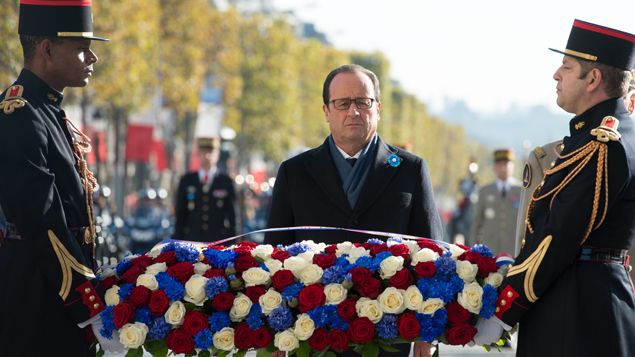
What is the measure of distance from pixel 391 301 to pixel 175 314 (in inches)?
40.0

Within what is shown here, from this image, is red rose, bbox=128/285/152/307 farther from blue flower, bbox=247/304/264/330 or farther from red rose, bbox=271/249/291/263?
red rose, bbox=271/249/291/263

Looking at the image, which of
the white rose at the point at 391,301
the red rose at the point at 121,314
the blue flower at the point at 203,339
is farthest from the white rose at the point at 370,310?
the red rose at the point at 121,314

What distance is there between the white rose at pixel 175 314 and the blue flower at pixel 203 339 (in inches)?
4.6

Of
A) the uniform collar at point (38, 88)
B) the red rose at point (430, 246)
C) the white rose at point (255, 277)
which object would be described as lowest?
Answer: the white rose at point (255, 277)

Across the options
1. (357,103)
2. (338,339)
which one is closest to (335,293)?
(338,339)

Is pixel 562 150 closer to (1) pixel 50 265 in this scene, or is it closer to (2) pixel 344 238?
(2) pixel 344 238

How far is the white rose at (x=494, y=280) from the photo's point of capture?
212 inches

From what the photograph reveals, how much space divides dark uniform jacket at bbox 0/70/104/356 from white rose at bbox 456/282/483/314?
1696mm

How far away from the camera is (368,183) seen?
6062mm

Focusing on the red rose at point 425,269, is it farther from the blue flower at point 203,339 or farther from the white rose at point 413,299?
the blue flower at point 203,339

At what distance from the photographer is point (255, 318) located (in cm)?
535

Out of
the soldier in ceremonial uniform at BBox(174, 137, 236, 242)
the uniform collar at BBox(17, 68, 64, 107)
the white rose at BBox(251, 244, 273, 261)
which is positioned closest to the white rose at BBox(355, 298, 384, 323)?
the white rose at BBox(251, 244, 273, 261)

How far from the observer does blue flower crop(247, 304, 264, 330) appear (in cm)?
534

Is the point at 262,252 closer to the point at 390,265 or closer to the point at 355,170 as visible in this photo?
the point at 390,265
